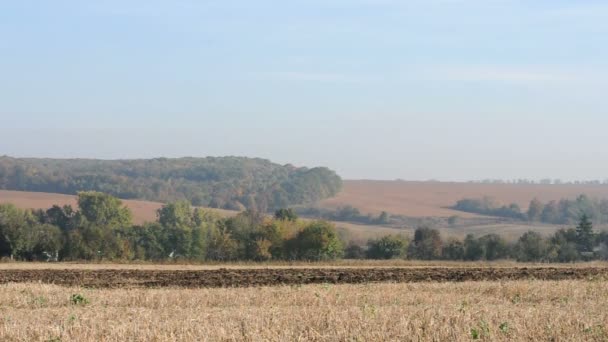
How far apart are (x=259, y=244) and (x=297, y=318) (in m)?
70.7

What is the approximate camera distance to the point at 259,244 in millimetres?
91625

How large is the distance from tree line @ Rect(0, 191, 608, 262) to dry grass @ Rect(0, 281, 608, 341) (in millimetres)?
51064

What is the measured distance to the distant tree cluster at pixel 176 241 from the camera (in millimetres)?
82375

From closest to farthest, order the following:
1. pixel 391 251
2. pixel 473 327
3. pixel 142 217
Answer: pixel 473 327 < pixel 391 251 < pixel 142 217

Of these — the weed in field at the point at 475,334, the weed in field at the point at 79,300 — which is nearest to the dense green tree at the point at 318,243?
the weed in field at the point at 79,300

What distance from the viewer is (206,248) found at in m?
100

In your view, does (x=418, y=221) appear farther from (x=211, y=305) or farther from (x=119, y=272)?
(x=211, y=305)

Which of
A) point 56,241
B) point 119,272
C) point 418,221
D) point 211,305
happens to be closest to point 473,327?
point 211,305

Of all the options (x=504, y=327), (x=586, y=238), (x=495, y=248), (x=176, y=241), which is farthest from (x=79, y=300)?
(x=586, y=238)

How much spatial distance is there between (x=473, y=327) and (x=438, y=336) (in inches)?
60.8

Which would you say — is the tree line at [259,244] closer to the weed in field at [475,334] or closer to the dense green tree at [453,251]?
the dense green tree at [453,251]

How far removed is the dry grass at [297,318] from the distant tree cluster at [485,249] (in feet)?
198

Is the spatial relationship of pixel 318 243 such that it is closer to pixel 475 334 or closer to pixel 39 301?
pixel 39 301

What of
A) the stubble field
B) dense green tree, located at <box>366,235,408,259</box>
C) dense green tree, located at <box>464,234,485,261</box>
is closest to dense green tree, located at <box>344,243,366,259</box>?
dense green tree, located at <box>366,235,408,259</box>
